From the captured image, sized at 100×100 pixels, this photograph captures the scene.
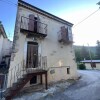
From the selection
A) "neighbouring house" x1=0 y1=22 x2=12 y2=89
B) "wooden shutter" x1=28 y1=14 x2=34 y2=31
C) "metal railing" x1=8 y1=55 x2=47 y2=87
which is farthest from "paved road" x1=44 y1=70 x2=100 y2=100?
"wooden shutter" x1=28 y1=14 x2=34 y2=31

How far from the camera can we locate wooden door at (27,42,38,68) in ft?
29.0

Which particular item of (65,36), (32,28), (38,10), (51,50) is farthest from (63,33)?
(32,28)

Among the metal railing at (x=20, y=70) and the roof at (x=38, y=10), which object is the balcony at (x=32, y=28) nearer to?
the roof at (x=38, y=10)

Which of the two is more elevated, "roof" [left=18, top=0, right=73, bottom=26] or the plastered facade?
"roof" [left=18, top=0, right=73, bottom=26]

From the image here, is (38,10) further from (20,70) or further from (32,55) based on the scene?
(20,70)

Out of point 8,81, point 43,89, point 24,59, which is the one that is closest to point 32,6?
point 24,59

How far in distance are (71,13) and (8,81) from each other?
7773 millimetres

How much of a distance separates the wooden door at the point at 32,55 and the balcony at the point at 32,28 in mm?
925

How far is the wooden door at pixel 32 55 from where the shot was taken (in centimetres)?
884

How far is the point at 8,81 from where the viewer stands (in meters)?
7.32

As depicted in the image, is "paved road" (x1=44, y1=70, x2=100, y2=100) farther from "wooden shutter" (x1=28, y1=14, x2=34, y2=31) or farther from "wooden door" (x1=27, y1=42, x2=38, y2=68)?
"wooden shutter" (x1=28, y1=14, x2=34, y2=31)

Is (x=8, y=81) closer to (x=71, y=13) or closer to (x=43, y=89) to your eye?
(x=43, y=89)

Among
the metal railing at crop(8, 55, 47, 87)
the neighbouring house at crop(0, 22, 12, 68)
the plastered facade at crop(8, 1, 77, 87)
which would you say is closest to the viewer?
the metal railing at crop(8, 55, 47, 87)

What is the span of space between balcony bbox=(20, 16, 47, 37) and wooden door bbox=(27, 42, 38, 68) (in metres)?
0.92
